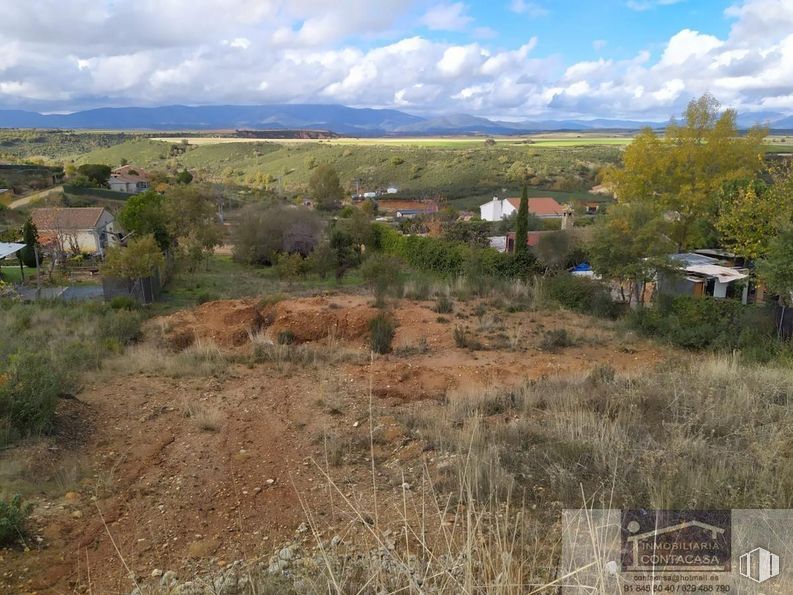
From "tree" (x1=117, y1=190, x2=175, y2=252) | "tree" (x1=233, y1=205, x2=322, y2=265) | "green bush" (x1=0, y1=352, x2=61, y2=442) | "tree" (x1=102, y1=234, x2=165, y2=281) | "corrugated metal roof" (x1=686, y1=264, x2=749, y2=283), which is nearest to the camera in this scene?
"green bush" (x1=0, y1=352, x2=61, y2=442)

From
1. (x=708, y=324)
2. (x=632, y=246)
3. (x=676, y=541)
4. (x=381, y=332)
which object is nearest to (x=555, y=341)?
(x=708, y=324)

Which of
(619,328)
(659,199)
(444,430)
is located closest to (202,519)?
(444,430)

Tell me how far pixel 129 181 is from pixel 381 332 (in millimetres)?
52108

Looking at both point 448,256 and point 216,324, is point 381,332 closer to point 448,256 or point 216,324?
point 216,324

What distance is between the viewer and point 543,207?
46281mm

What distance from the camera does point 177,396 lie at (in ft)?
27.7

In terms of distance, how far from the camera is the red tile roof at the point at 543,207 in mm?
44875

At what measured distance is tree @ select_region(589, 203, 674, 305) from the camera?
15281 mm

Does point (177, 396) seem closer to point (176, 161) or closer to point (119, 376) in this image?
point (119, 376)

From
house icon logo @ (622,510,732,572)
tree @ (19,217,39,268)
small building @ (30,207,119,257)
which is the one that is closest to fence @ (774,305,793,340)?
house icon logo @ (622,510,732,572)

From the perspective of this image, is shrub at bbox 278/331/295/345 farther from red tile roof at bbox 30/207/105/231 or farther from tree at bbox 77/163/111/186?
tree at bbox 77/163/111/186

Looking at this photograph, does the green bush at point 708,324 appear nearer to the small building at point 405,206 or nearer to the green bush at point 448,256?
the green bush at point 448,256

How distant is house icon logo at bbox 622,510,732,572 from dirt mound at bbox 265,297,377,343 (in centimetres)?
1083

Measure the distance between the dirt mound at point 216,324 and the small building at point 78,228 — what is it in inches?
522
